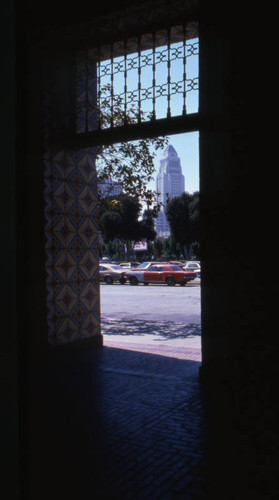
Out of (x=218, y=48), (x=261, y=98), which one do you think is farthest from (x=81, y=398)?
(x=218, y=48)

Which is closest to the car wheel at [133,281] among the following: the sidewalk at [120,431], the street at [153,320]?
the street at [153,320]

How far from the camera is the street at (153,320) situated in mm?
8872

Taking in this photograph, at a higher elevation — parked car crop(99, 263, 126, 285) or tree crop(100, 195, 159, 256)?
tree crop(100, 195, 159, 256)

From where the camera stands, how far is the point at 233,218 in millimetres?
4375

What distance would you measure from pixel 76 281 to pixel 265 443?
4.52 meters

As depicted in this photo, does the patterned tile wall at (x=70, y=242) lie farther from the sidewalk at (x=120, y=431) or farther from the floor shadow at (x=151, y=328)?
the floor shadow at (x=151, y=328)

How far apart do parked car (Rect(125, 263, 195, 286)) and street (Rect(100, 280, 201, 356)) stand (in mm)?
5410

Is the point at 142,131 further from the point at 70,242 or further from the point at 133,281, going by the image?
the point at 133,281

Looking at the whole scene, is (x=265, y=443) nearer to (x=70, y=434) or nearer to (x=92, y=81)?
(x=70, y=434)

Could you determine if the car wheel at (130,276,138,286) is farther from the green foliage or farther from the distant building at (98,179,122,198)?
the green foliage

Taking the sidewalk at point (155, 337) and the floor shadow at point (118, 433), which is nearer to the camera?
the floor shadow at point (118, 433)

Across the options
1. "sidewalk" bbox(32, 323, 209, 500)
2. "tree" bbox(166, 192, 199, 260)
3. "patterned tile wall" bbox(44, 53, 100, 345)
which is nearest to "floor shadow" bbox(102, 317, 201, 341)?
"patterned tile wall" bbox(44, 53, 100, 345)

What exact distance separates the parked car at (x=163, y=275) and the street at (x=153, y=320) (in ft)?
17.7

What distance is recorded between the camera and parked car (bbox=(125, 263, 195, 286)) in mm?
23594
